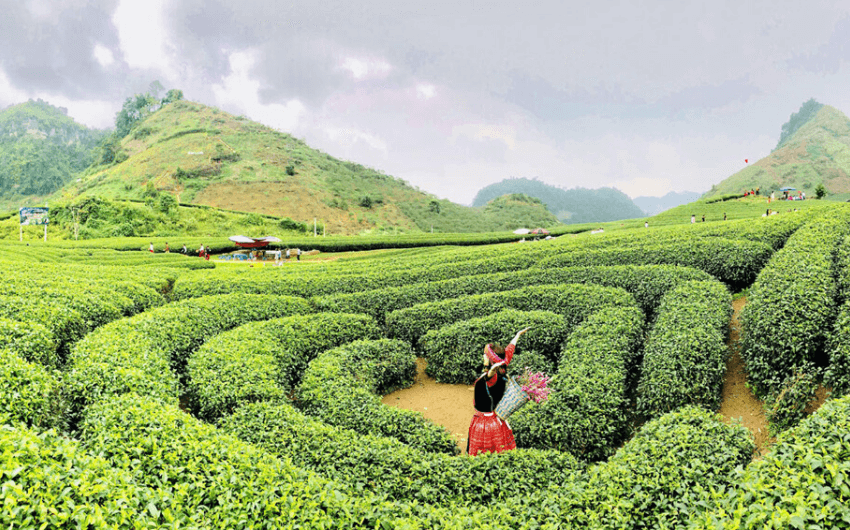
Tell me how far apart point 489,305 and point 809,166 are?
11344cm

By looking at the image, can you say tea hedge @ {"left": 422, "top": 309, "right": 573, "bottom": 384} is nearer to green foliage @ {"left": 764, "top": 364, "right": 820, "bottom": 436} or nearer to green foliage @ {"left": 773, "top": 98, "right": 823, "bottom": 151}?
Result: green foliage @ {"left": 764, "top": 364, "right": 820, "bottom": 436}

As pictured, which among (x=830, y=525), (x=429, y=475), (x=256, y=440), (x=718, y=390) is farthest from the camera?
(x=718, y=390)

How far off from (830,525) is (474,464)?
3.88 metres

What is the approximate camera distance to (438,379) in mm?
11867

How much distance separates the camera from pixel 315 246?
38.7m

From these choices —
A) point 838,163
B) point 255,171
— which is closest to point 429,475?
point 255,171

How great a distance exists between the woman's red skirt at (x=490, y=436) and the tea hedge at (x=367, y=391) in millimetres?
681

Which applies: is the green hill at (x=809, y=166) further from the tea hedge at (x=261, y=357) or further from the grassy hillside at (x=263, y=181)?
the tea hedge at (x=261, y=357)

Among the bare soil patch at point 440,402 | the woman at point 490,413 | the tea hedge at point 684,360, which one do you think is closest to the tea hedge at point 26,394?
the bare soil patch at point 440,402

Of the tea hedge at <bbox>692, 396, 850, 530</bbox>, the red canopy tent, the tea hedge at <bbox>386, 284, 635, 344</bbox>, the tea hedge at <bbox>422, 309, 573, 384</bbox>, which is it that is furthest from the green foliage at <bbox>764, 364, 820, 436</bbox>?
the red canopy tent

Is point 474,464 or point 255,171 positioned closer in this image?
point 474,464

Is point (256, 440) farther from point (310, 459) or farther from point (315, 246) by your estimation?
point (315, 246)

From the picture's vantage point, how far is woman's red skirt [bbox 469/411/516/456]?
745 centimetres

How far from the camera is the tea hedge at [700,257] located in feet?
43.8
